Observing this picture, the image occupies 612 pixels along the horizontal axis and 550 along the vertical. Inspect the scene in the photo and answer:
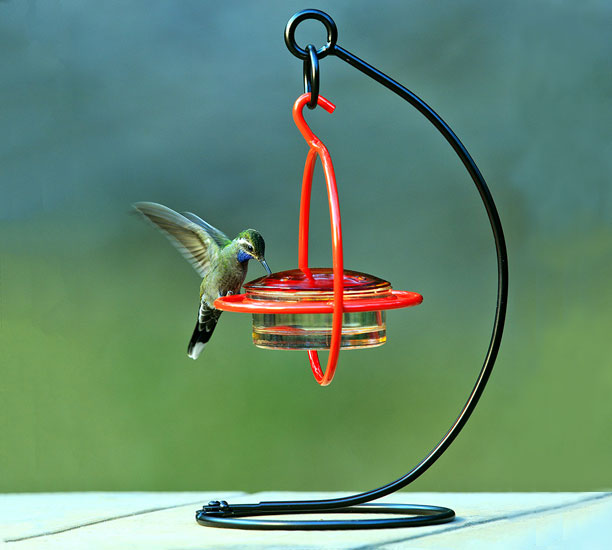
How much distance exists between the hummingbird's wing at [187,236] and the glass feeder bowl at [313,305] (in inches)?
34.1

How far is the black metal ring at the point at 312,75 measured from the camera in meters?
1.79

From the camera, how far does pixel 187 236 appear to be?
293 cm

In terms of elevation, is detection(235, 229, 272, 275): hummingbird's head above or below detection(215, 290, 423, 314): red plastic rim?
above

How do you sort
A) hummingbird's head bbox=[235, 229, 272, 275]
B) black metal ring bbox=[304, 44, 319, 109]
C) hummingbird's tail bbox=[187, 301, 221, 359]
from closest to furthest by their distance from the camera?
black metal ring bbox=[304, 44, 319, 109]
hummingbird's head bbox=[235, 229, 272, 275]
hummingbird's tail bbox=[187, 301, 221, 359]

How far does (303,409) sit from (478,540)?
9.32ft

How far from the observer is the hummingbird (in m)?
2.72

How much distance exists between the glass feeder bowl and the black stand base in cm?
36

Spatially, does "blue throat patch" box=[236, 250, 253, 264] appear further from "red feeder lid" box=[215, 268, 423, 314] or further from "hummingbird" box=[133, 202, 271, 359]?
"red feeder lid" box=[215, 268, 423, 314]

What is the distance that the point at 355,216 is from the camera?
15.7ft

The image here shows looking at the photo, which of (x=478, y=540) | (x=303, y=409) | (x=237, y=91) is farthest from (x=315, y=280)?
(x=237, y=91)

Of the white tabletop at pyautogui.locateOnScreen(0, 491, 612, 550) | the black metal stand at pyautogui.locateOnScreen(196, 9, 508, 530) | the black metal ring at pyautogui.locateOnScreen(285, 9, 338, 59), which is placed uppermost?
the black metal ring at pyautogui.locateOnScreen(285, 9, 338, 59)

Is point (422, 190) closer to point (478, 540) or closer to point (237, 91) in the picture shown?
point (237, 91)

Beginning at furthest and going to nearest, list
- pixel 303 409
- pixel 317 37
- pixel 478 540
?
pixel 317 37, pixel 303 409, pixel 478 540

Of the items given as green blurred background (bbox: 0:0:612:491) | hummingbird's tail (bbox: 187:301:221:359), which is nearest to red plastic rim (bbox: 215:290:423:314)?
hummingbird's tail (bbox: 187:301:221:359)
